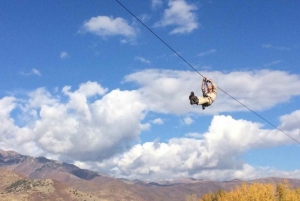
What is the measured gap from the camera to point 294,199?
81.9 m

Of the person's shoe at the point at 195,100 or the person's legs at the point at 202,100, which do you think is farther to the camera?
the person's legs at the point at 202,100

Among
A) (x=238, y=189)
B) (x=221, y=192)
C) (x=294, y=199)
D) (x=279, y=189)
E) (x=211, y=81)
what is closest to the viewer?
(x=211, y=81)

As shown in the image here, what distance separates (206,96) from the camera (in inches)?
898

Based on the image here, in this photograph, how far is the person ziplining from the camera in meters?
21.6

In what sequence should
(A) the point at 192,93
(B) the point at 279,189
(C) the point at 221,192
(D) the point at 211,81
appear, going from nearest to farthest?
(A) the point at 192,93 → (D) the point at 211,81 → (B) the point at 279,189 → (C) the point at 221,192

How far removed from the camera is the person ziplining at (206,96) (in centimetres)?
2162

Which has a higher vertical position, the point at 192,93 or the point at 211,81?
the point at 211,81

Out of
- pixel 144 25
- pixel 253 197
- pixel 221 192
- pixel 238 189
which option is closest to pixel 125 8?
pixel 144 25

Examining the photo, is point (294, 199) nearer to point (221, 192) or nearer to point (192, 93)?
point (221, 192)

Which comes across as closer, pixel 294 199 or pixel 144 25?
pixel 144 25

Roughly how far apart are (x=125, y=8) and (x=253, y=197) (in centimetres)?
8028

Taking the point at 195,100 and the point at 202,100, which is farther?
the point at 202,100

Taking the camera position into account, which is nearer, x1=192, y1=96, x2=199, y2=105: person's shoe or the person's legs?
x1=192, y1=96, x2=199, y2=105: person's shoe

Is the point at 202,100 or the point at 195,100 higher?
the point at 202,100
